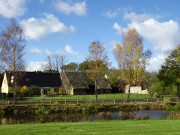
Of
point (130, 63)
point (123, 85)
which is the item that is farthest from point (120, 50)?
point (123, 85)

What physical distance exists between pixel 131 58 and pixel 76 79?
21203 mm

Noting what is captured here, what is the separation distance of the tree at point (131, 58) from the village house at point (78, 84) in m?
18.1

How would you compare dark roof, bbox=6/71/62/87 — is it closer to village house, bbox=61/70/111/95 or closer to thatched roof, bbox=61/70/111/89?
village house, bbox=61/70/111/95

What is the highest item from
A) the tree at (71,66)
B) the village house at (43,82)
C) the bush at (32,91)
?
the tree at (71,66)

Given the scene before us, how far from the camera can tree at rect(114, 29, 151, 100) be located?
33.7 m

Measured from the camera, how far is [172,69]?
101ft

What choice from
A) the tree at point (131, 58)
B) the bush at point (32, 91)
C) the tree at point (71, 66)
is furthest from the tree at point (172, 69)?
the tree at point (71, 66)

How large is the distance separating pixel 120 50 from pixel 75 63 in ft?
156

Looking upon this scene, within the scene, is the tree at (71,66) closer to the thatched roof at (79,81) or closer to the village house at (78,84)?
the village house at (78,84)

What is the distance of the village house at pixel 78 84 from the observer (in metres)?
49.9

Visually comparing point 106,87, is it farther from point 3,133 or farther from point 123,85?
point 3,133

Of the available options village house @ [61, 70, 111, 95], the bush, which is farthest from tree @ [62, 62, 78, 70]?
the bush

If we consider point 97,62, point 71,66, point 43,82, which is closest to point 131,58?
point 97,62

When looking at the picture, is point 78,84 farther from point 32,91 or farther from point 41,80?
point 32,91
